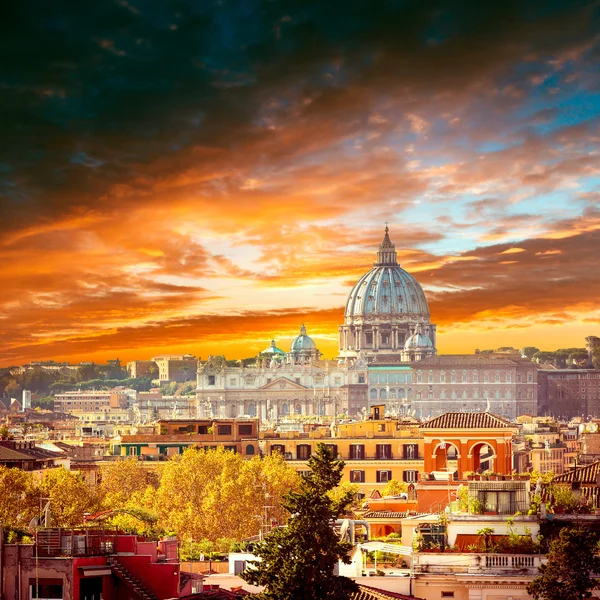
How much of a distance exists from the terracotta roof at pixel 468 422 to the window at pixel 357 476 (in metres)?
17.6

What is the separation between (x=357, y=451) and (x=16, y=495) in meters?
22.5

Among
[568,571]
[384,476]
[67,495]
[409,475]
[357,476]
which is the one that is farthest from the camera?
[357,476]

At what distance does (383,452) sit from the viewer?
58125 millimetres

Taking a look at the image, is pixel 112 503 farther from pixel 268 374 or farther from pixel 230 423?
pixel 268 374

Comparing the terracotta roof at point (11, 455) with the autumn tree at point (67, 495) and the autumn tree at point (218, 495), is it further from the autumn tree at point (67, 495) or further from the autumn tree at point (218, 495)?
the autumn tree at point (67, 495)

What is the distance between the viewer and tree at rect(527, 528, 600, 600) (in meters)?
20.6

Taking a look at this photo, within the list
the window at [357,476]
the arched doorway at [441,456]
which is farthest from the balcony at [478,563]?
the window at [357,476]

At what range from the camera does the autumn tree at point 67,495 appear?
37594mm

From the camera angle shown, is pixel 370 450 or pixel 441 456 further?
pixel 370 450

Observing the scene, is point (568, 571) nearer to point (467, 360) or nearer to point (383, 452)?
point (383, 452)

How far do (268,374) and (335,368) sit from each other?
738cm

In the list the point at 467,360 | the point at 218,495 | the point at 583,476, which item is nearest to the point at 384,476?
the point at 218,495

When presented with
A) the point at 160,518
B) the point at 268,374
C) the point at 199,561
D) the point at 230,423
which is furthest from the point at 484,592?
the point at 268,374

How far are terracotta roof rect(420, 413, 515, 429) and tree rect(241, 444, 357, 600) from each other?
1800 cm
